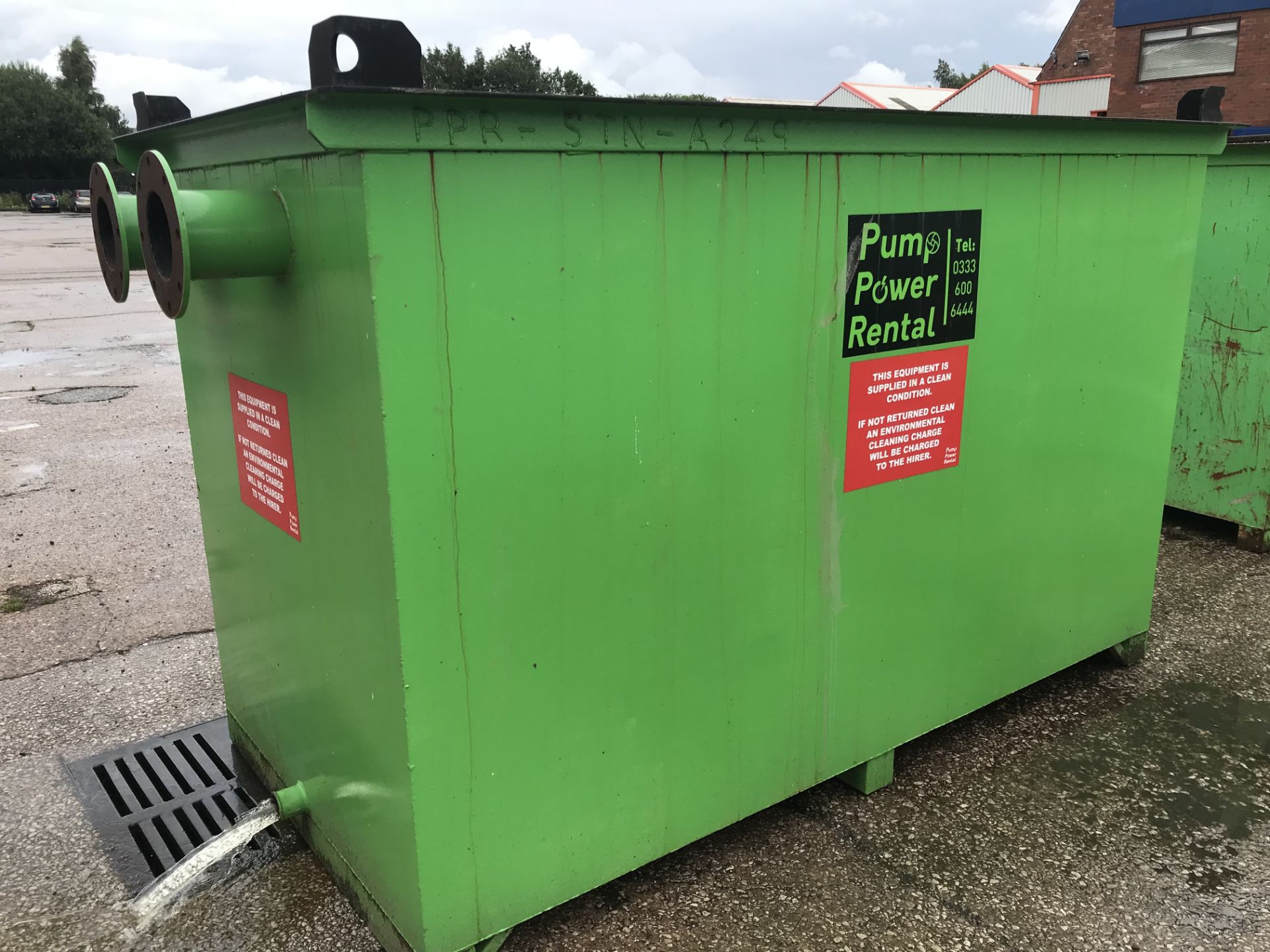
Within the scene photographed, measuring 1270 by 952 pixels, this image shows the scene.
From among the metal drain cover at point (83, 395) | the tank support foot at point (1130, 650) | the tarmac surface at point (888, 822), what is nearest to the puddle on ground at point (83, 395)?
the metal drain cover at point (83, 395)

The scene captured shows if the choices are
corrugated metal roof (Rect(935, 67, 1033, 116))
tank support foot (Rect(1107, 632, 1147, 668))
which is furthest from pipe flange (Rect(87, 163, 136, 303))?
corrugated metal roof (Rect(935, 67, 1033, 116))

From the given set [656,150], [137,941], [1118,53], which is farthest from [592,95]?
[1118,53]

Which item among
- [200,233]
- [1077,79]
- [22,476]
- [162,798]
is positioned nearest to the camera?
[200,233]

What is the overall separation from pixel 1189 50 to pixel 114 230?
892 inches

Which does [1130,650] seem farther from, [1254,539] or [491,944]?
[491,944]

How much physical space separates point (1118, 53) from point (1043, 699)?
21.7 metres

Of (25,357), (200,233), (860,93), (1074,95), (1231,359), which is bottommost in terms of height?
(25,357)

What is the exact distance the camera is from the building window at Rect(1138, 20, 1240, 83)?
734 inches

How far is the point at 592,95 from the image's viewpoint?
5.14 ft

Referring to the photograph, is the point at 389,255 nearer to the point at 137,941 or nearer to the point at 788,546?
the point at 788,546

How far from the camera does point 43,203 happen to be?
39.4m

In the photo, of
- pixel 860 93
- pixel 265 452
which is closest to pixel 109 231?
pixel 265 452

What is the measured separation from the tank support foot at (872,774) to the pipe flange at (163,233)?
1927 millimetres

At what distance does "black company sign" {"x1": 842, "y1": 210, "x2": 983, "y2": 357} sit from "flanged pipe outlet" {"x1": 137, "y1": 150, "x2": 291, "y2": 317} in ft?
3.84
